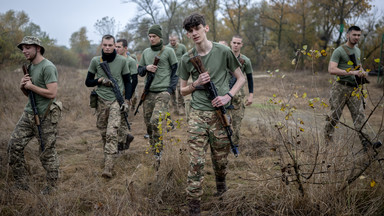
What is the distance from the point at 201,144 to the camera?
292 cm

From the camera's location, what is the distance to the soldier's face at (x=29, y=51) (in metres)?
3.57

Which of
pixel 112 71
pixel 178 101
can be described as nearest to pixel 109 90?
pixel 112 71

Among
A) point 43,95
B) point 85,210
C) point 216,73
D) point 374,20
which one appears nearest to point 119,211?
point 85,210

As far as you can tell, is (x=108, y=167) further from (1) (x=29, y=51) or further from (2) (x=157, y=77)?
(1) (x=29, y=51)

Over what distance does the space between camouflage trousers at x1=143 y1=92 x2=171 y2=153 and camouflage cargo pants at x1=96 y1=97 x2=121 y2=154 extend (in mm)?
537

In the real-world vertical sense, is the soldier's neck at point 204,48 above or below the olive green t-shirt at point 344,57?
above

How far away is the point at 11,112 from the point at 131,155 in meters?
5.21

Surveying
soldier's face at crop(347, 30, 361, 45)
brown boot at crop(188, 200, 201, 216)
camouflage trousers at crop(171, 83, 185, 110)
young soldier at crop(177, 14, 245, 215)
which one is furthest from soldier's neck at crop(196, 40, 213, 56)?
camouflage trousers at crop(171, 83, 185, 110)

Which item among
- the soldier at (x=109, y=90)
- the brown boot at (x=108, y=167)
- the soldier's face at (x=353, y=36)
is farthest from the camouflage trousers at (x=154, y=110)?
the soldier's face at (x=353, y=36)

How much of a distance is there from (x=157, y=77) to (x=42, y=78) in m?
1.83

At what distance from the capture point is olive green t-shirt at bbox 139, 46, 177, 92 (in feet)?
15.7

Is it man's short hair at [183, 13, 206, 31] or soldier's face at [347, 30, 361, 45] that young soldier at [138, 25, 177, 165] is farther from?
soldier's face at [347, 30, 361, 45]

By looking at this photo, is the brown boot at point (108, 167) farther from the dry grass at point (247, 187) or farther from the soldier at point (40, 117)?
the soldier at point (40, 117)

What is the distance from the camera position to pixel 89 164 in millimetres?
4824
